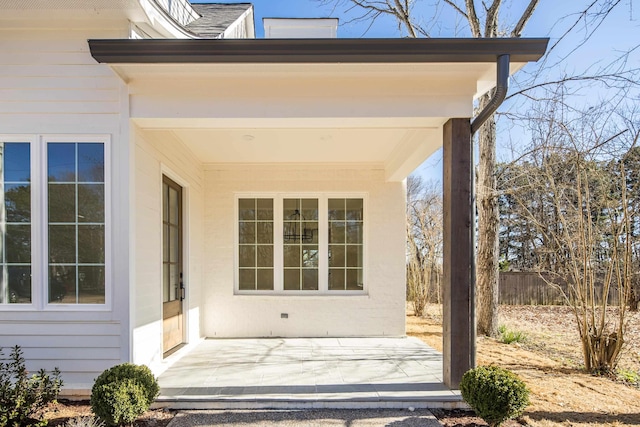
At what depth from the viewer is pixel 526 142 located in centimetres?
631

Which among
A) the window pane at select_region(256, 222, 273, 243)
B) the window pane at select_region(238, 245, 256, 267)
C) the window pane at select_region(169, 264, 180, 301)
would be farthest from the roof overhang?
the window pane at select_region(238, 245, 256, 267)

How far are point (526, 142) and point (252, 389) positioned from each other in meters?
5.59

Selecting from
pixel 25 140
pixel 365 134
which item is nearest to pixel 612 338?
pixel 365 134

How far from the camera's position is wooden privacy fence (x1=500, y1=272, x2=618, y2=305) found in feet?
38.5

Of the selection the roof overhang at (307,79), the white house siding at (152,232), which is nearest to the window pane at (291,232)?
the white house siding at (152,232)

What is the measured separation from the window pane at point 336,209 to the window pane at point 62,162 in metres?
3.77

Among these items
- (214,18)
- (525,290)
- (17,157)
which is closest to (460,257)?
(17,157)

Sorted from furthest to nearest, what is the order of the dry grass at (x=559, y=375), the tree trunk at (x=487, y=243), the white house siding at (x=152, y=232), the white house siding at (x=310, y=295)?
the tree trunk at (x=487, y=243), the white house siding at (x=310, y=295), the white house siding at (x=152, y=232), the dry grass at (x=559, y=375)

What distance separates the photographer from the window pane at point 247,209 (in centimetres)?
641

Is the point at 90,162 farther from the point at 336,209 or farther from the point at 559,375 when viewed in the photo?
the point at 559,375

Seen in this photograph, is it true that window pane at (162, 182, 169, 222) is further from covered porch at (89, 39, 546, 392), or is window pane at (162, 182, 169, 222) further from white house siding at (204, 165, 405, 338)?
white house siding at (204, 165, 405, 338)

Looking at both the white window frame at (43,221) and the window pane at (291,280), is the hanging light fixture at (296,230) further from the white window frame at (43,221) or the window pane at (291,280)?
the white window frame at (43,221)

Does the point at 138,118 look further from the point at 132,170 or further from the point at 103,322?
the point at 103,322

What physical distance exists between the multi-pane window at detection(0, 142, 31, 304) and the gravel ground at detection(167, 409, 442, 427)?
6.22ft
